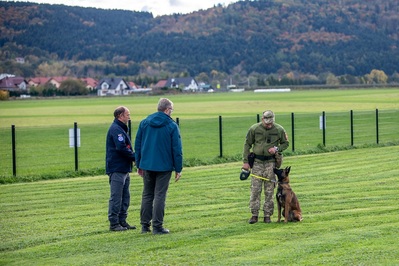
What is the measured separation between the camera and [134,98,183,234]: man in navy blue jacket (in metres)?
13.1

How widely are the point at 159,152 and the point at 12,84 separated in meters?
129

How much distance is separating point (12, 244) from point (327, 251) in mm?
4747

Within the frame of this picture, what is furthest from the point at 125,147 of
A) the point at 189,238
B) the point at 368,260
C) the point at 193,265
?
the point at 368,260

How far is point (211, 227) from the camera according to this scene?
538 inches

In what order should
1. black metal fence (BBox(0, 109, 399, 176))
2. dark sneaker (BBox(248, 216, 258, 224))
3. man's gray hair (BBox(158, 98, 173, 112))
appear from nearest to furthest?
man's gray hair (BBox(158, 98, 173, 112))
dark sneaker (BBox(248, 216, 258, 224))
black metal fence (BBox(0, 109, 399, 176))

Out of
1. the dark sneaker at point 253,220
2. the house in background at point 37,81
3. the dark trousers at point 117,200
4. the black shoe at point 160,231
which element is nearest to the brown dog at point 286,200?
the dark sneaker at point 253,220

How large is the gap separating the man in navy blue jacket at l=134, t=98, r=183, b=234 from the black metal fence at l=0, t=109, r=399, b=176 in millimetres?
12411

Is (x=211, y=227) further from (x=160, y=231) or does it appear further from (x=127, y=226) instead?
(x=127, y=226)

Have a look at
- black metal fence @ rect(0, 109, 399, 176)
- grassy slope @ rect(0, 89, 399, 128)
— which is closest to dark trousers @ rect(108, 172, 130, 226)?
black metal fence @ rect(0, 109, 399, 176)

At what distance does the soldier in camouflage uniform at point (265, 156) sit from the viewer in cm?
1417

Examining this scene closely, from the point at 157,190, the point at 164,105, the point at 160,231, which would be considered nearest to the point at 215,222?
the point at 160,231

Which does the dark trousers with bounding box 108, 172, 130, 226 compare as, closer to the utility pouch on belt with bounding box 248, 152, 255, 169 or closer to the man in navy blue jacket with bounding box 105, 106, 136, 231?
the man in navy blue jacket with bounding box 105, 106, 136, 231

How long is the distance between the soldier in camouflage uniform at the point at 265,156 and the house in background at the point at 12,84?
116885mm

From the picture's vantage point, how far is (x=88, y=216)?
15.7 meters
